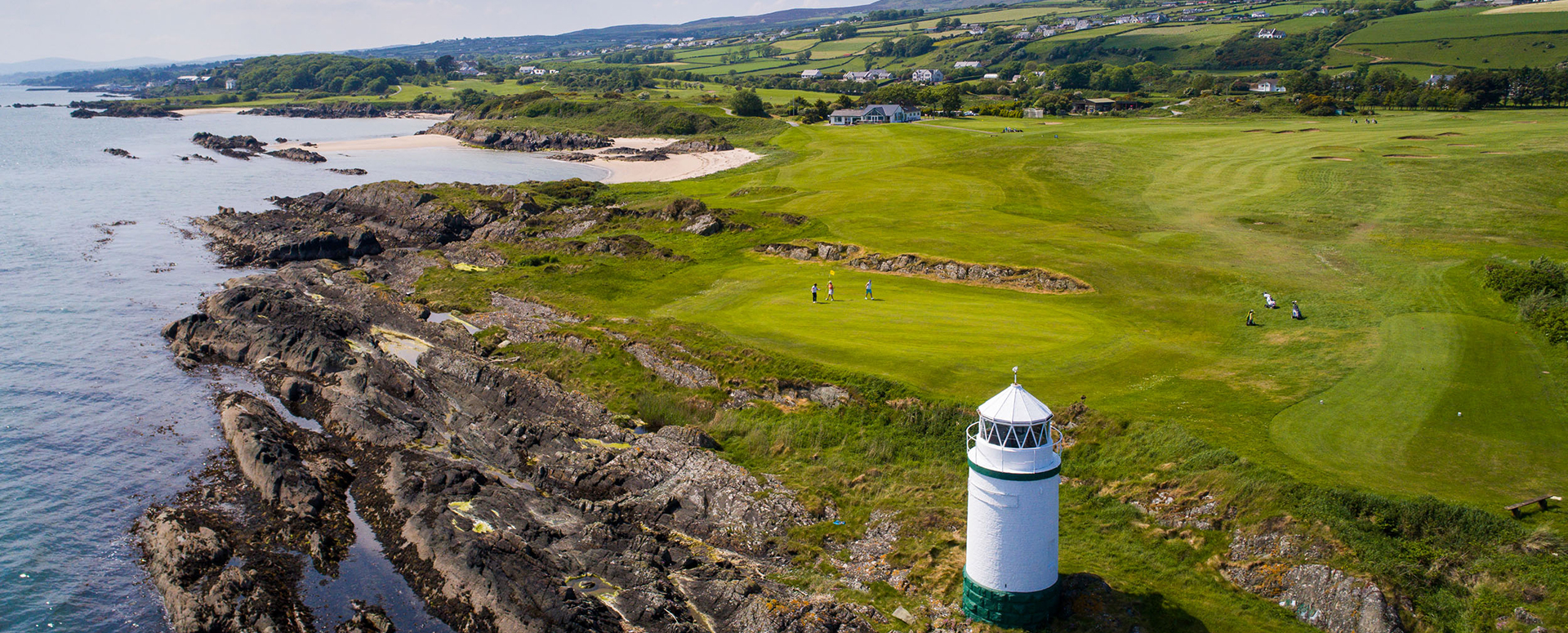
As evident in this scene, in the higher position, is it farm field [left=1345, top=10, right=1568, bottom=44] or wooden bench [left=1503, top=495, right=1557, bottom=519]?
farm field [left=1345, top=10, right=1568, bottom=44]

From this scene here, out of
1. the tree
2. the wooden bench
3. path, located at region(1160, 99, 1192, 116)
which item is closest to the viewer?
the wooden bench

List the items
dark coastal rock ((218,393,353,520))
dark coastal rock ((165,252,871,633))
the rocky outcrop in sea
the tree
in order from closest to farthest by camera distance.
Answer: dark coastal rock ((165,252,871,633)) → the rocky outcrop in sea → dark coastal rock ((218,393,353,520)) → the tree

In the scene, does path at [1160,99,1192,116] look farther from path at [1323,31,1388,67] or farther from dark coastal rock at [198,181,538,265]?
dark coastal rock at [198,181,538,265]

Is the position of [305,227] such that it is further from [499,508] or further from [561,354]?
[499,508]

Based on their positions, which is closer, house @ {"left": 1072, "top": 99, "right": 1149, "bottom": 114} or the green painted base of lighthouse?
the green painted base of lighthouse

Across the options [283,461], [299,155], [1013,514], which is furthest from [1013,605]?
[299,155]

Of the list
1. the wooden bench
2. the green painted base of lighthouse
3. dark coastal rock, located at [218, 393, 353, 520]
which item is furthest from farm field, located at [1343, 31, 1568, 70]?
dark coastal rock, located at [218, 393, 353, 520]

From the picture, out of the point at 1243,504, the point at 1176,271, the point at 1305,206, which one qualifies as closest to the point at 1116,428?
the point at 1243,504

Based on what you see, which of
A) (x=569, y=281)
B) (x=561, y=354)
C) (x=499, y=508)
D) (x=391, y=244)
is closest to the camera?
(x=499, y=508)
